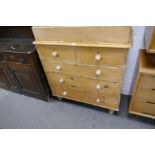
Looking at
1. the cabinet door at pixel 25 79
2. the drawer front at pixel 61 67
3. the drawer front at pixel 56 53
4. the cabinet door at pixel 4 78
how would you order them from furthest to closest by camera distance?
the cabinet door at pixel 4 78 → the cabinet door at pixel 25 79 → the drawer front at pixel 61 67 → the drawer front at pixel 56 53

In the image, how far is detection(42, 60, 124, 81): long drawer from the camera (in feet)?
3.86

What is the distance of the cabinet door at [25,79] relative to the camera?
1.53m

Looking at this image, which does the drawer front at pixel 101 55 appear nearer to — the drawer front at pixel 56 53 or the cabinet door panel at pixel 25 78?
the drawer front at pixel 56 53

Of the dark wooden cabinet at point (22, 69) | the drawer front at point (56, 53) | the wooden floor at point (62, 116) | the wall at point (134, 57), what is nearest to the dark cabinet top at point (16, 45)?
the dark wooden cabinet at point (22, 69)

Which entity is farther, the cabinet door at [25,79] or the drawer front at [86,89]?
the cabinet door at [25,79]

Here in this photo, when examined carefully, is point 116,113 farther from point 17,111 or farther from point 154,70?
point 17,111

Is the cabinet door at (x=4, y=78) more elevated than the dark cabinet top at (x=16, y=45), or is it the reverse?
the dark cabinet top at (x=16, y=45)

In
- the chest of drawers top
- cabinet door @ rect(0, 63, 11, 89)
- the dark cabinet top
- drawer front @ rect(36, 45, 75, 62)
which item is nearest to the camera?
the chest of drawers top

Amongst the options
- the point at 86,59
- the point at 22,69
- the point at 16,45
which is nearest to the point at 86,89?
the point at 86,59

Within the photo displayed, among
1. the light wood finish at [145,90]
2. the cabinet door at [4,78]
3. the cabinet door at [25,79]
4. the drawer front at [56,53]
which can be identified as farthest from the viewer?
the cabinet door at [4,78]

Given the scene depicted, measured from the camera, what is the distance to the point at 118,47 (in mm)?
1007

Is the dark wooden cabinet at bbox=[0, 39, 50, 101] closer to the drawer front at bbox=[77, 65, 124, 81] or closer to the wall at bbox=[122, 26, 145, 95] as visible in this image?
the drawer front at bbox=[77, 65, 124, 81]

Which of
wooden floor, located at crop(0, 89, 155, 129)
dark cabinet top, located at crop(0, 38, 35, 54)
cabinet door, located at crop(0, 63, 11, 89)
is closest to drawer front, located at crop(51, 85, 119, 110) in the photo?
wooden floor, located at crop(0, 89, 155, 129)

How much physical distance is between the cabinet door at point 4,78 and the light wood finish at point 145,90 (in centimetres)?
143
